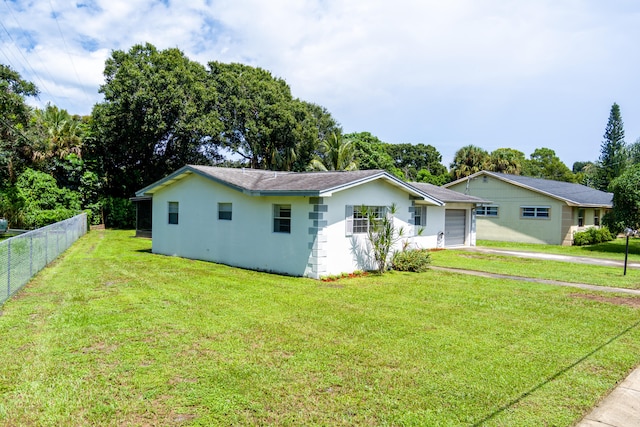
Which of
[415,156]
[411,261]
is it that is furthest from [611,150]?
[411,261]

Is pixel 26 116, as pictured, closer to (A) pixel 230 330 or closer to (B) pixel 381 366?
(A) pixel 230 330

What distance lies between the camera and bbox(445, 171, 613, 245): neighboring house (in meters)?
24.2

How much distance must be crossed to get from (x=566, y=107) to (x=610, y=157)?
98.4 ft

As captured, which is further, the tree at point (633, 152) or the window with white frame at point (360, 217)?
the tree at point (633, 152)

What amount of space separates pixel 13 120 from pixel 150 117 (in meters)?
7.65

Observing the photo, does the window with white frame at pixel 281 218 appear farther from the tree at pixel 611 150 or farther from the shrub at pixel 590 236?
the tree at pixel 611 150

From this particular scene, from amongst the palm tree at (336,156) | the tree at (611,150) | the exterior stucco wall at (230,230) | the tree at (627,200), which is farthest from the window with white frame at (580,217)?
the tree at (611,150)

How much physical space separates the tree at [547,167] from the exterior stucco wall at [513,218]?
129 ft

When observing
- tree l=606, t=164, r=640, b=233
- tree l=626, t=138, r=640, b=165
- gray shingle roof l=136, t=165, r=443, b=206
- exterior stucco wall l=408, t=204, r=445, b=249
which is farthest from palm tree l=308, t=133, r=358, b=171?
tree l=626, t=138, r=640, b=165

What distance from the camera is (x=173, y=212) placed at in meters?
17.0

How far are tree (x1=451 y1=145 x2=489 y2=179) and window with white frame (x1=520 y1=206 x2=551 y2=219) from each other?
568 inches

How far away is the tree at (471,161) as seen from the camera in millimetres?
39844

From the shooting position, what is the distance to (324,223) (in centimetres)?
1173

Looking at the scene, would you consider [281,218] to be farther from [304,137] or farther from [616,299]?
[304,137]
